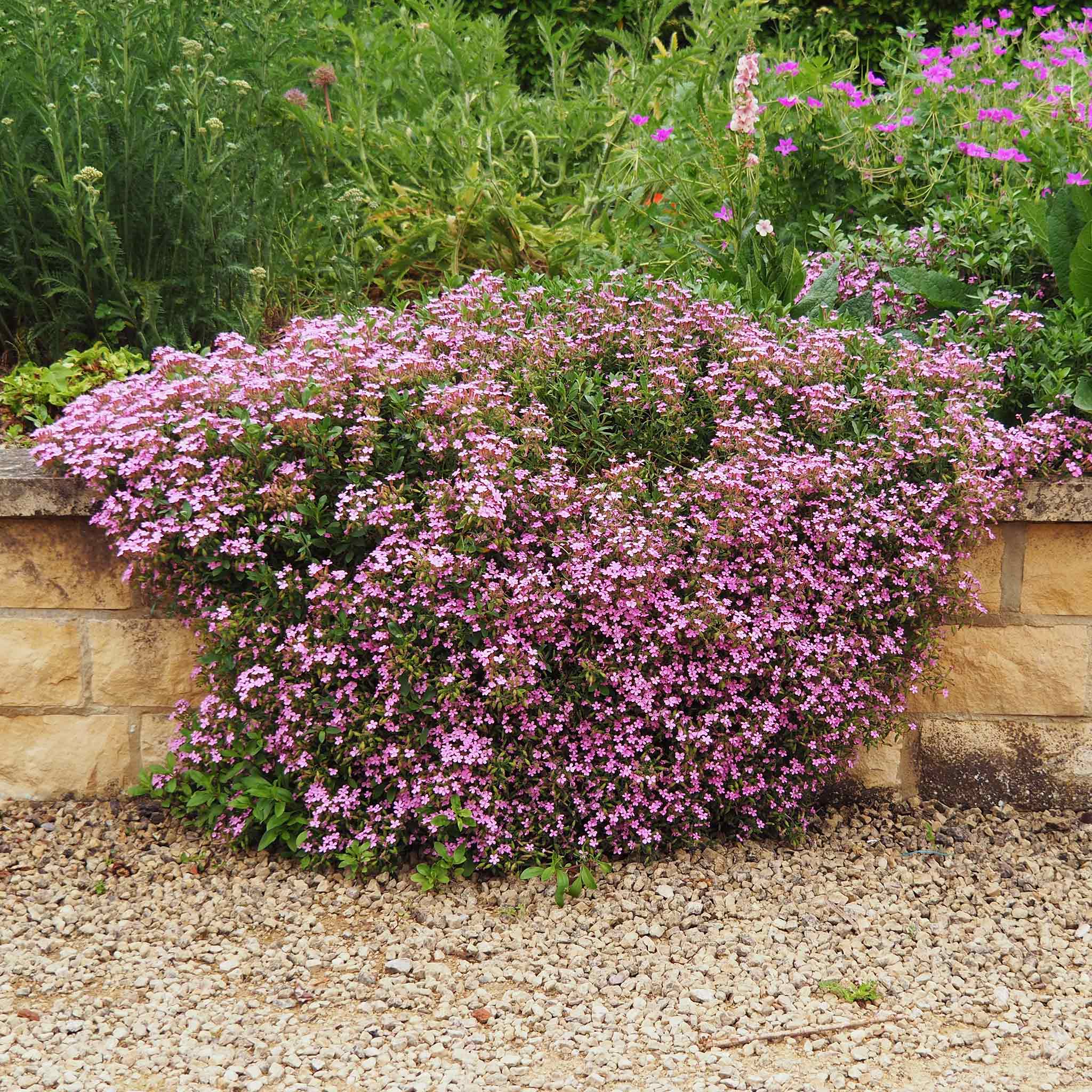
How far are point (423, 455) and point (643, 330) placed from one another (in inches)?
27.1

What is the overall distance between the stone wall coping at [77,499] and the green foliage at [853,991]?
1.28 m

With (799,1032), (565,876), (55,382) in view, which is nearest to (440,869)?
(565,876)

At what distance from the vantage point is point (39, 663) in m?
3.12

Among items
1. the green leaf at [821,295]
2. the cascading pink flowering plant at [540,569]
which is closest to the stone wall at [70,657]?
the cascading pink flowering plant at [540,569]

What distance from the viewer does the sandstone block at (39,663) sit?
3104 millimetres

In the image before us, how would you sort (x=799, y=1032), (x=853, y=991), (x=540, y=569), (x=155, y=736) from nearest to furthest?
(x=799, y=1032) → (x=853, y=991) → (x=540, y=569) → (x=155, y=736)

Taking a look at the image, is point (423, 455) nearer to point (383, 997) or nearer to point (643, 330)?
point (643, 330)

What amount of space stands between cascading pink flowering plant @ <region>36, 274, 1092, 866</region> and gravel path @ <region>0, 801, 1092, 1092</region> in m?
0.16

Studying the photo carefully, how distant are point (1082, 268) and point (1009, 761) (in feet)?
4.60

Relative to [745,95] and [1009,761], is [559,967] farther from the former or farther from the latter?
[745,95]

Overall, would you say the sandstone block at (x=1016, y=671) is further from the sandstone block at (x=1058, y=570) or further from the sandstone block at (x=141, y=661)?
the sandstone block at (x=141, y=661)

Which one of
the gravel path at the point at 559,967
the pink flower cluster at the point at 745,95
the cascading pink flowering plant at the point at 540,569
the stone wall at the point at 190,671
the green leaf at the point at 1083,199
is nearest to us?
the gravel path at the point at 559,967

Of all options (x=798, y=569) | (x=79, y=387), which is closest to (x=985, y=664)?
(x=798, y=569)

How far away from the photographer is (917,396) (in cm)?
303
